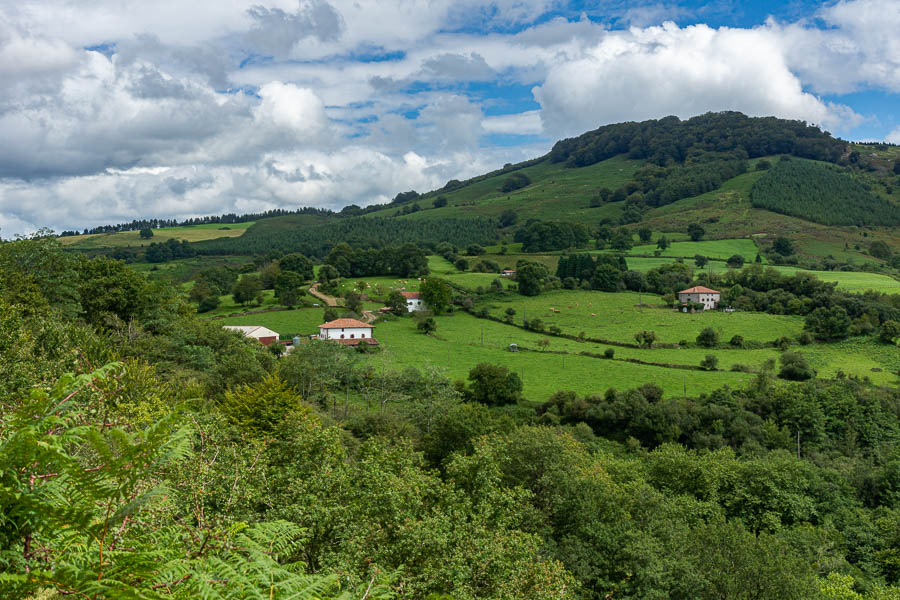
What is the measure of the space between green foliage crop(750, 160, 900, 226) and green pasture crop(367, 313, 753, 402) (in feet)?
405

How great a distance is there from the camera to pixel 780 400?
56000mm

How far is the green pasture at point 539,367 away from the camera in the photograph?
61.2 meters

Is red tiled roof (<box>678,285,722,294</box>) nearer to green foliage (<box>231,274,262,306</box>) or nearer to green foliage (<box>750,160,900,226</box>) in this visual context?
green foliage (<box>231,274,262,306</box>)

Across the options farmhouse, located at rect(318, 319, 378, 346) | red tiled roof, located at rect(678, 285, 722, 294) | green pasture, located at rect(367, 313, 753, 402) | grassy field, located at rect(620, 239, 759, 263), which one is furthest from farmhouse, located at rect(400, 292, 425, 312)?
grassy field, located at rect(620, 239, 759, 263)

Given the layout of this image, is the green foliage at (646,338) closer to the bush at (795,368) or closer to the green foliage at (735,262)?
the bush at (795,368)

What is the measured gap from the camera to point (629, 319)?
86188mm

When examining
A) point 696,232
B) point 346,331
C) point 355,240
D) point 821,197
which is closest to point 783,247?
point 696,232

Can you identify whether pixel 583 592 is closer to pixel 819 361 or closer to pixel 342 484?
pixel 342 484

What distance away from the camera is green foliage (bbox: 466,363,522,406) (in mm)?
58844

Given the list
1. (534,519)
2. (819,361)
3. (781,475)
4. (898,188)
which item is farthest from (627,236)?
(534,519)

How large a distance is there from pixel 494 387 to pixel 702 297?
5549 centimetres

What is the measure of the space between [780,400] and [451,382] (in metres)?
35.3

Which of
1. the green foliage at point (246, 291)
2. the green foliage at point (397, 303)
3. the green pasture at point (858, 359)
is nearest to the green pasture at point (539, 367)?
the green foliage at point (397, 303)

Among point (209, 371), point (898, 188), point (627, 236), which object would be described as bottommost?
point (209, 371)
